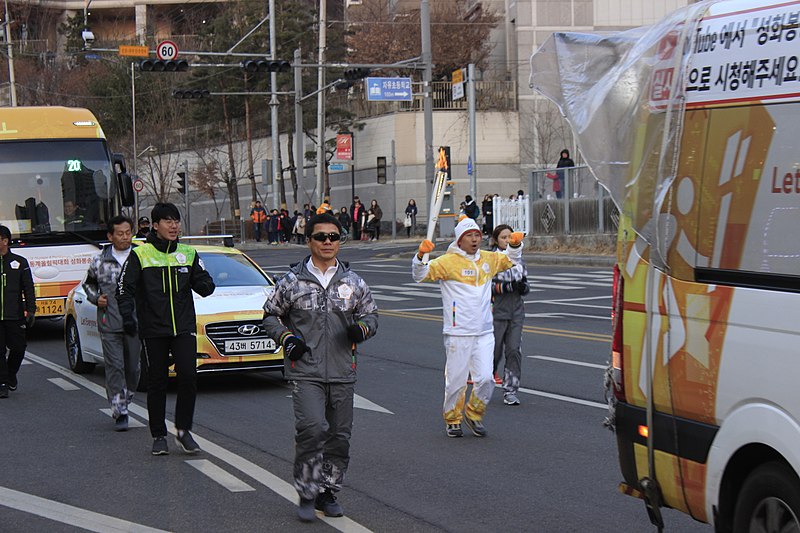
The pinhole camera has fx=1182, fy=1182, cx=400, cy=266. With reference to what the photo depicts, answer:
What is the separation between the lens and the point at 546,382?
12203 mm

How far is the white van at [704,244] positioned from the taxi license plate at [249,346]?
6.85 m

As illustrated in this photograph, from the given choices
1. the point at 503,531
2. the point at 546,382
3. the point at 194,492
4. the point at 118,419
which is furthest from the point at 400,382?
the point at 503,531

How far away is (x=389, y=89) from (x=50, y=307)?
22.3m

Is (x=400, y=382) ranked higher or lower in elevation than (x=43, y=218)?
lower

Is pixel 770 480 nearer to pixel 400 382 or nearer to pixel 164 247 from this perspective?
pixel 164 247

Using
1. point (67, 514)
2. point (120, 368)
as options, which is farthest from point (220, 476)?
point (120, 368)

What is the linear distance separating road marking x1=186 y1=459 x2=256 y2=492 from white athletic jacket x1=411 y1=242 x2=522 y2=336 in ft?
7.07

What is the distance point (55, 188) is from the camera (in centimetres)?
1886

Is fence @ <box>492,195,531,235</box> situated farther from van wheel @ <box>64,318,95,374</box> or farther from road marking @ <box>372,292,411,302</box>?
van wheel @ <box>64,318,95,374</box>

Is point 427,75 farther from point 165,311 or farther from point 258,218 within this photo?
point 165,311

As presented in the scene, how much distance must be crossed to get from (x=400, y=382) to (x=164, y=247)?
14.1 feet

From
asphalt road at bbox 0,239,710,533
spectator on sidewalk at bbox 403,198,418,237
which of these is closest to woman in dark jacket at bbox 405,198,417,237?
spectator on sidewalk at bbox 403,198,418,237

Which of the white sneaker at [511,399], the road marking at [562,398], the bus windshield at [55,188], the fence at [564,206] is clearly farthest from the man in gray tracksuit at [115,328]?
the fence at [564,206]

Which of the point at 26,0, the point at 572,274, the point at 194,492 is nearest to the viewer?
the point at 194,492
